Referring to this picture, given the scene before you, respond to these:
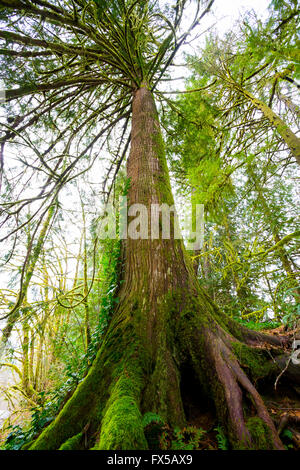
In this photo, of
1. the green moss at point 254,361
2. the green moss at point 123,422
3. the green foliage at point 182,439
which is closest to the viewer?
the green moss at point 123,422

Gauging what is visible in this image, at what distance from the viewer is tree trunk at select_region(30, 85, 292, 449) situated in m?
1.17

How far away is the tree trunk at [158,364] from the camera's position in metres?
1.17

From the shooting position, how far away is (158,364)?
1436 millimetres

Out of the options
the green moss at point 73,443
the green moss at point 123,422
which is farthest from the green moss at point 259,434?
the green moss at point 73,443

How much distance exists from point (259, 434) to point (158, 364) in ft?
2.24

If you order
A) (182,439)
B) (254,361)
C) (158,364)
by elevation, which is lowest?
(182,439)

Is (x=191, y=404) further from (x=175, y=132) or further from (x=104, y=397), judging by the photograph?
(x=175, y=132)

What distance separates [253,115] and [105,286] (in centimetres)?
478

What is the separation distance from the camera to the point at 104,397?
4.44 feet

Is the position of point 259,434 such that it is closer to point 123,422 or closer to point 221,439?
point 221,439

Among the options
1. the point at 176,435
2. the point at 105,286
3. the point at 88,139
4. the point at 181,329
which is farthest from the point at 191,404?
the point at 88,139

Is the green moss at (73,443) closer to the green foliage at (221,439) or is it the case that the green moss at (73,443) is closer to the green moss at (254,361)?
the green foliage at (221,439)

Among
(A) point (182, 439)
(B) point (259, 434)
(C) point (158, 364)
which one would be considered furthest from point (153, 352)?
(B) point (259, 434)

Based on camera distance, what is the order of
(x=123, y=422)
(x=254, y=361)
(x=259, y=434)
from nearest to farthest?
(x=123, y=422) → (x=259, y=434) → (x=254, y=361)
